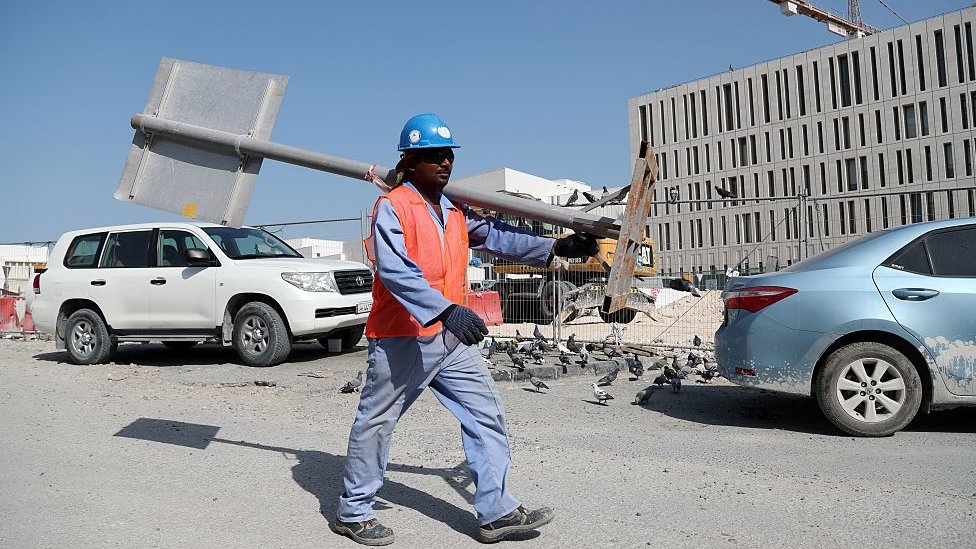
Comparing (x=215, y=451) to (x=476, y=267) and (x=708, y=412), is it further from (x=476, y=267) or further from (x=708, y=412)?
(x=476, y=267)

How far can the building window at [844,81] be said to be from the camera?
54.4 metres

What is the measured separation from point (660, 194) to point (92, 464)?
56.3m

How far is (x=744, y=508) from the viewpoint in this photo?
13.9 ft

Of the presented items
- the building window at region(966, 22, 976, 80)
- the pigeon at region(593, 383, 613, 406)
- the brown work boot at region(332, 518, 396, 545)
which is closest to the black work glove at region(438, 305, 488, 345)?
the brown work boot at region(332, 518, 396, 545)

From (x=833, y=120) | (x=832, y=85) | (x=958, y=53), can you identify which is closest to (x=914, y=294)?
(x=958, y=53)

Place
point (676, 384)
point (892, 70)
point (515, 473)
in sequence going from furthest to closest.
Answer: point (892, 70), point (676, 384), point (515, 473)

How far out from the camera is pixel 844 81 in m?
54.8

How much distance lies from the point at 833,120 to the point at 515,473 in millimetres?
57109

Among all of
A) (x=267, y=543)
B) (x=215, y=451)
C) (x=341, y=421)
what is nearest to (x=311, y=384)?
(x=341, y=421)

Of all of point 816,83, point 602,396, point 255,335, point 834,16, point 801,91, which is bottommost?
point 602,396

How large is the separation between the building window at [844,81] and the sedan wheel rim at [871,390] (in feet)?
180

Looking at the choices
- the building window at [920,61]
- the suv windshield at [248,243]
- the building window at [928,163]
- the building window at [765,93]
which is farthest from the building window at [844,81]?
the suv windshield at [248,243]

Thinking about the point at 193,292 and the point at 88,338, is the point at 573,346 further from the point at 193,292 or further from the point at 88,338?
the point at 88,338

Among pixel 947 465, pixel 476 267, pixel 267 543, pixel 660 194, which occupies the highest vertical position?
pixel 660 194
